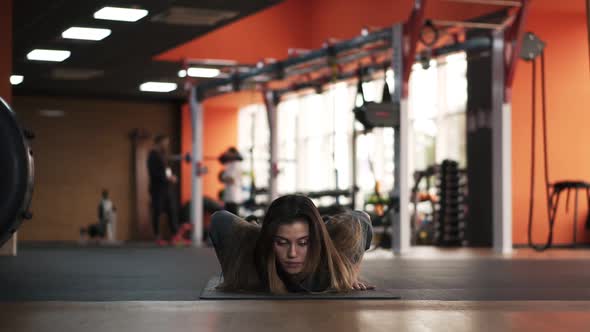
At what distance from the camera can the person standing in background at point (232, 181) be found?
547 inches

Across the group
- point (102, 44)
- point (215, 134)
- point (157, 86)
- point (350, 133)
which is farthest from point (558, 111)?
point (215, 134)

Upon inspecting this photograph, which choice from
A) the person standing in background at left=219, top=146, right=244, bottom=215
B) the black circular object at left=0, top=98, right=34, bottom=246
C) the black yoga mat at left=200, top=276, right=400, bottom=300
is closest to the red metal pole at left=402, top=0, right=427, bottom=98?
the person standing in background at left=219, top=146, right=244, bottom=215

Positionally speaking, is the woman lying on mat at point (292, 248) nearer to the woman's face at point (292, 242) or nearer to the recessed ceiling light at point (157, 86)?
the woman's face at point (292, 242)

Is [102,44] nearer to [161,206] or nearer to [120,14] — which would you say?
[120,14]

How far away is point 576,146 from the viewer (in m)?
13.9

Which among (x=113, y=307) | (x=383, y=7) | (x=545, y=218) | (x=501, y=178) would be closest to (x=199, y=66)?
(x=383, y=7)

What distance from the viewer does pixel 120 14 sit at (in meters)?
12.3

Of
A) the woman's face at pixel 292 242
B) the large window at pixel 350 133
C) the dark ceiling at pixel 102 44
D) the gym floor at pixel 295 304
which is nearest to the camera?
the gym floor at pixel 295 304

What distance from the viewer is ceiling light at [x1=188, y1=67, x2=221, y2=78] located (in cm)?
1691

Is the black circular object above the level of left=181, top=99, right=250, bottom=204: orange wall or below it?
below

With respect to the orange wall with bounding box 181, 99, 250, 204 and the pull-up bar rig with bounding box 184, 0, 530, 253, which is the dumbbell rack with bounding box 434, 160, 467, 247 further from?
the orange wall with bounding box 181, 99, 250, 204

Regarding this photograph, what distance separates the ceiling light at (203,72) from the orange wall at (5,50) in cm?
705

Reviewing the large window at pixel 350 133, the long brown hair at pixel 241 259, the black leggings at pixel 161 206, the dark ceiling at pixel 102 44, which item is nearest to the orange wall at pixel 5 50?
the dark ceiling at pixel 102 44

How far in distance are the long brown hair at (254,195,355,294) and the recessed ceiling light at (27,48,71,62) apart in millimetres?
11494
